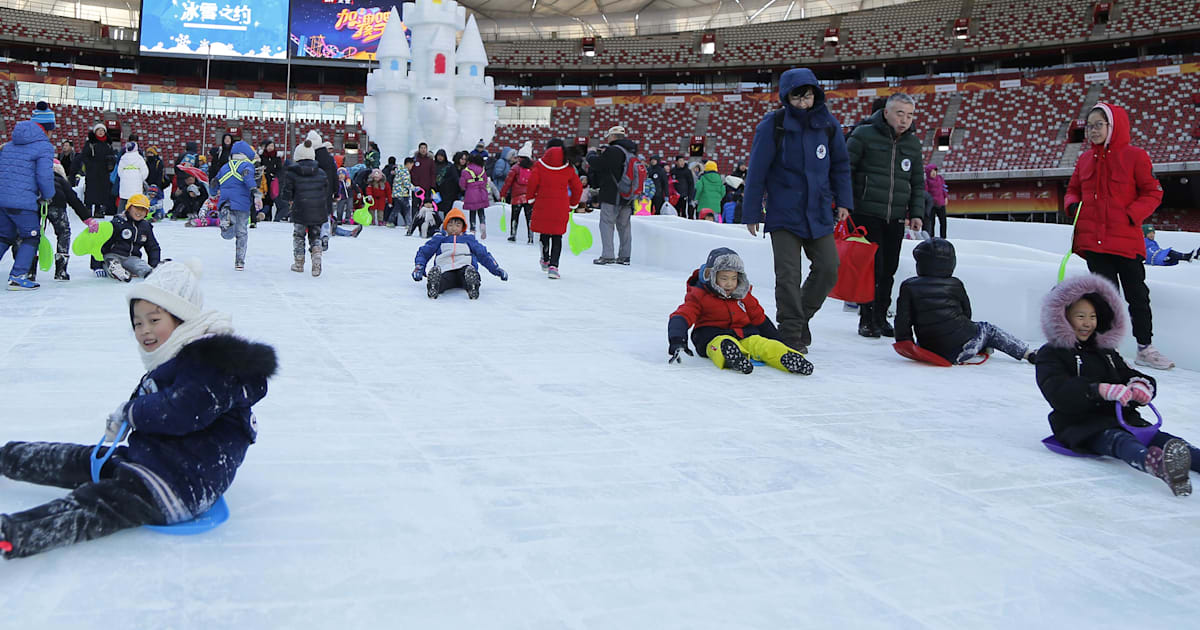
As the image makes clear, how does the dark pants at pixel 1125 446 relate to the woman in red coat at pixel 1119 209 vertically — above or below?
below

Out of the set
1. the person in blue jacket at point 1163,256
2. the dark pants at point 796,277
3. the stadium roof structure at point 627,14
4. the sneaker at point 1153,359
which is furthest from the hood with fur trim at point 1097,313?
the stadium roof structure at point 627,14

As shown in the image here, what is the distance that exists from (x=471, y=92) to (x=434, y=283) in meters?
17.7

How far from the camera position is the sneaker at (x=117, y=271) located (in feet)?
25.5

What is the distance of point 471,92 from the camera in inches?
960

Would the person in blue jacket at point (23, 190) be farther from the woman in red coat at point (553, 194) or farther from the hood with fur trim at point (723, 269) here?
the hood with fur trim at point (723, 269)

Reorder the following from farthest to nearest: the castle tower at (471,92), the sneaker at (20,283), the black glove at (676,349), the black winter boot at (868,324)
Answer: the castle tower at (471,92) → the sneaker at (20,283) → the black winter boot at (868,324) → the black glove at (676,349)

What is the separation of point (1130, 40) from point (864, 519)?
106 feet

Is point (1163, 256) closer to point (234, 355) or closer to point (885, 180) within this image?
point (885, 180)

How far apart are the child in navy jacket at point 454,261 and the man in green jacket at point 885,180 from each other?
273 centimetres

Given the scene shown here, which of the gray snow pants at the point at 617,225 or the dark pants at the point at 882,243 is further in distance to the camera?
the gray snow pants at the point at 617,225

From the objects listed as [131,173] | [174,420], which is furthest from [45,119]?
[174,420]

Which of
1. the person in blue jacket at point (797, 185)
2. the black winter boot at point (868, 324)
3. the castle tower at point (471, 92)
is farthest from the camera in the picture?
the castle tower at point (471, 92)

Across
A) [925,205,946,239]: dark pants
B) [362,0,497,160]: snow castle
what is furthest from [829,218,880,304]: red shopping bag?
[362,0,497,160]: snow castle

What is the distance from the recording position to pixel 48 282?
25.4ft
